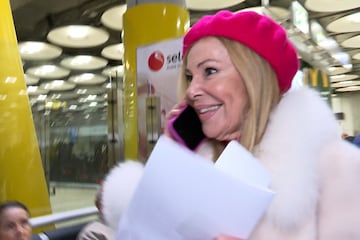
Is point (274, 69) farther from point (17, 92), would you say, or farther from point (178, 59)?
point (17, 92)

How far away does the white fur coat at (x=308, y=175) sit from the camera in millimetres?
858

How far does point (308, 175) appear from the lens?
89 centimetres

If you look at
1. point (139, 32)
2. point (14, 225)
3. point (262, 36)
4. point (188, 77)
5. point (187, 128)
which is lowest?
point (14, 225)

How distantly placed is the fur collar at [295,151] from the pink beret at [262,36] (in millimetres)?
68

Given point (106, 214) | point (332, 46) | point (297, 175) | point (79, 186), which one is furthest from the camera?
point (332, 46)

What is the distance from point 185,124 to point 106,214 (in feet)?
1.13

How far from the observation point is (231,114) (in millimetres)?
1026

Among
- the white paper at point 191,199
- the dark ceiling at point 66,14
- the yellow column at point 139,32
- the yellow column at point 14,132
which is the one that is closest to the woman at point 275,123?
the white paper at point 191,199

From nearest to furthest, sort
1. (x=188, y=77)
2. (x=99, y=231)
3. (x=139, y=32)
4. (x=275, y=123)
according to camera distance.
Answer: (x=275, y=123)
(x=188, y=77)
(x=99, y=231)
(x=139, y=32)

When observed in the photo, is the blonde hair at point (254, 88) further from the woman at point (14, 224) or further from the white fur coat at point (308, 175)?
the woman at point (14, 224)

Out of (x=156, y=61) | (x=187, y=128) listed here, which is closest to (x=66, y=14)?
(x=156, y=61)

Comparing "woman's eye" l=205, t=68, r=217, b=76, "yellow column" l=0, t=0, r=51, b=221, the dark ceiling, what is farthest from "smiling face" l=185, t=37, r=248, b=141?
the dark ceiling

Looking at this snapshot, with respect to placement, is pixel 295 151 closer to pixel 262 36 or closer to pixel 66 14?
pixel 262 36

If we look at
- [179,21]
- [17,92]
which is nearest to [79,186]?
[17,92]
